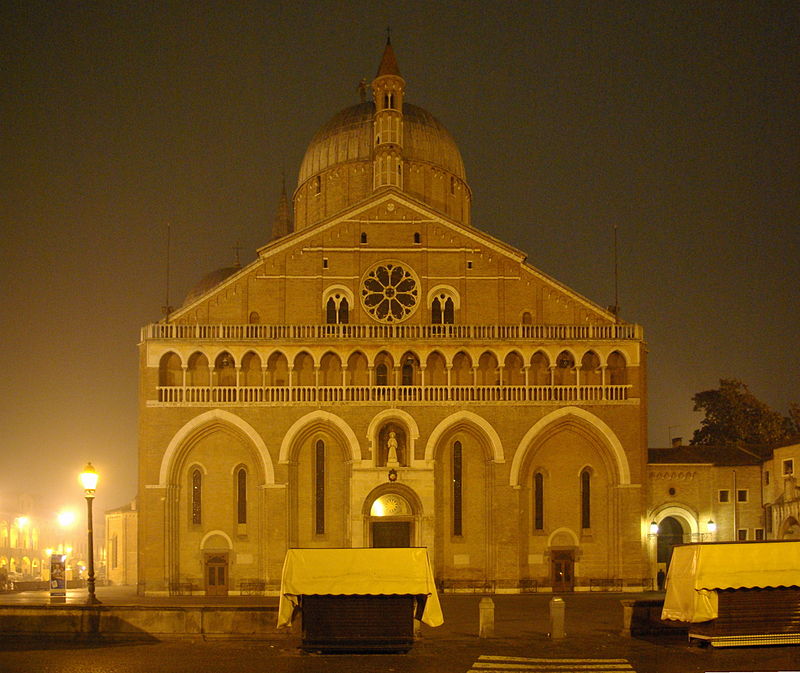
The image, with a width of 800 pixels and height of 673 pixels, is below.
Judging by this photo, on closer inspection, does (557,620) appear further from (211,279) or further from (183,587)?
(211,279)

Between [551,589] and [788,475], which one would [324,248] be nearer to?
[551,589]

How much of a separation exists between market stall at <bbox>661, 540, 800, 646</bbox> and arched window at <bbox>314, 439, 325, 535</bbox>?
81.7ft

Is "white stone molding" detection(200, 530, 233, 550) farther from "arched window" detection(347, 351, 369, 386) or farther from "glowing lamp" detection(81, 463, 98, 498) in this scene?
"glowing lamp" detection(81, 463, 98, 498)

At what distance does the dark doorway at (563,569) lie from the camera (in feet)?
150

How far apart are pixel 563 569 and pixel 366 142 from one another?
87.5ft

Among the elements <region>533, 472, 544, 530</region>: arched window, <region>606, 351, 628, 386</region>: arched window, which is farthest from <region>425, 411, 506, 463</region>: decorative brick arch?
<region>606, 351, 628, 386</region>: arched window

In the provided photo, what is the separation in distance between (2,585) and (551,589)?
1149 inches

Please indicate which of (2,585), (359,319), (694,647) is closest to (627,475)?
(359,319)

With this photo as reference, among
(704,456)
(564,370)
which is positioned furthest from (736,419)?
(564,370)

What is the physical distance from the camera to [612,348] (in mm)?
46281

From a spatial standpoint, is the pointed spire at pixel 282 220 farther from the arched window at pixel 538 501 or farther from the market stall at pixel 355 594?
the market stall at pixel 355 594

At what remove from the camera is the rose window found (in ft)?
154

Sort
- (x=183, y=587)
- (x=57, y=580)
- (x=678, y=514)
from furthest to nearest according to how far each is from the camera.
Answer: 1. (x=678, y=514)
2. (x=183, y=587)
3. (x=57, y=580)

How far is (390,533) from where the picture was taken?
45.4 metres
